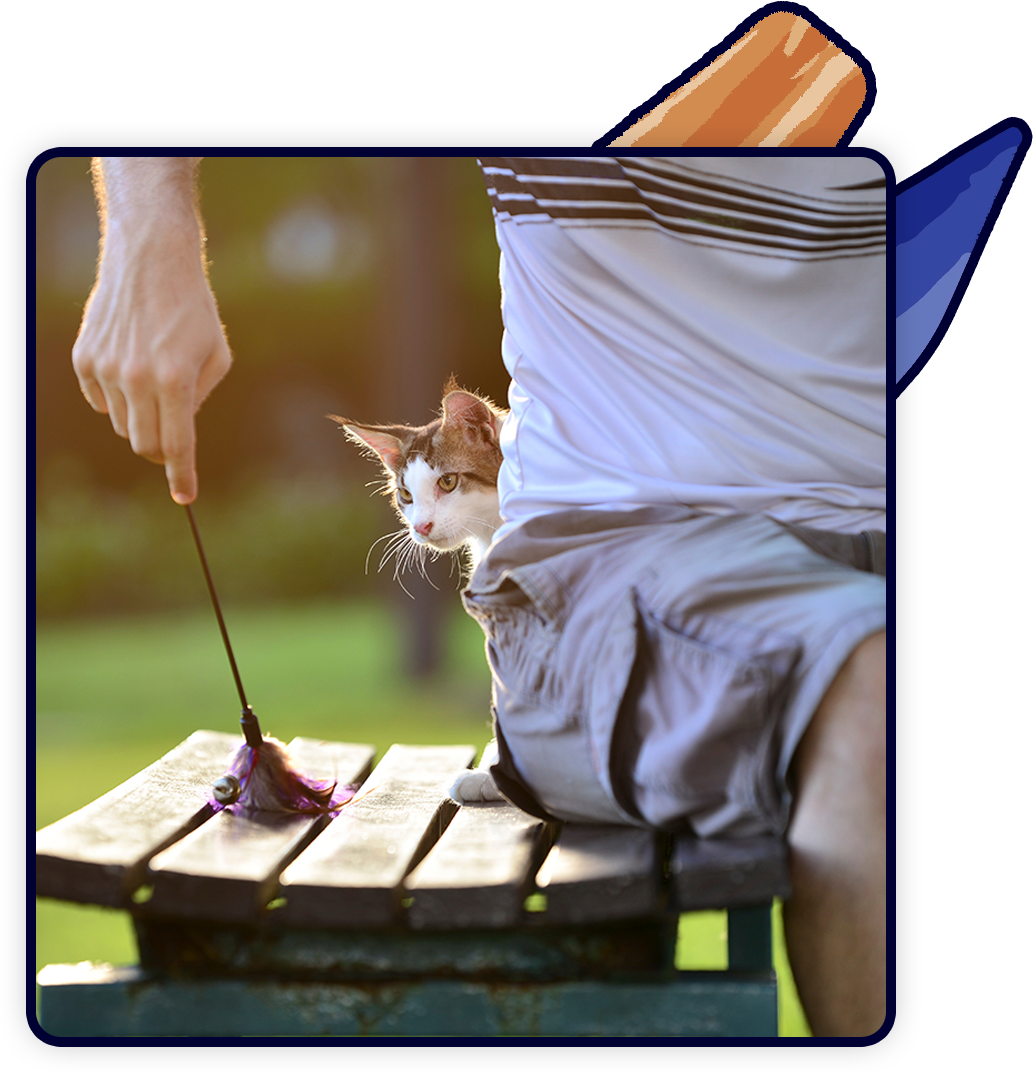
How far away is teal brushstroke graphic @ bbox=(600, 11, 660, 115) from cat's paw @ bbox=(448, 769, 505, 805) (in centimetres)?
88

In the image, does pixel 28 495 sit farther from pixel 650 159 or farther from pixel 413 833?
pixel 650 159

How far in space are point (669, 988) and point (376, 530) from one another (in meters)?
4.03

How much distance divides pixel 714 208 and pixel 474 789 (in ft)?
2.70

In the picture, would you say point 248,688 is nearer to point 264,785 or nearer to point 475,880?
point 264,785

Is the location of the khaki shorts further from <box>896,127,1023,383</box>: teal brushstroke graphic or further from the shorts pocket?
<box>896,127,1023,383</box>: teal brushstroke graphic

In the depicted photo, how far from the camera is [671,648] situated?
3.84 feet

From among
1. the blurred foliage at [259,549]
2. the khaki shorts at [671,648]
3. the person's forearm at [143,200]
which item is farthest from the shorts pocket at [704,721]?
the blurred foliage at [259,549]

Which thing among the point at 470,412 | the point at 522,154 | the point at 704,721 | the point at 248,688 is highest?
the point at 522,154

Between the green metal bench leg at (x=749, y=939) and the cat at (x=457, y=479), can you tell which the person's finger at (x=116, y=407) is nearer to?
the cat at (x=457, y=479)

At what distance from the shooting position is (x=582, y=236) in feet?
4.17

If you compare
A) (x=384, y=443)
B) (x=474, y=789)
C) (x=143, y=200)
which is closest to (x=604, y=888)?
(x=474, y=789)

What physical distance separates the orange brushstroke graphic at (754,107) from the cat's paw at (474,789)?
84cm

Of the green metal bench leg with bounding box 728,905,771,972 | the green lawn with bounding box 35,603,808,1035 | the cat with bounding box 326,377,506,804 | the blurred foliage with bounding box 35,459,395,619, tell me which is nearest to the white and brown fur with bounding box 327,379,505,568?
the cat with bounding box 326,377,506,804

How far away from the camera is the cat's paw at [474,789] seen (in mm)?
1527
